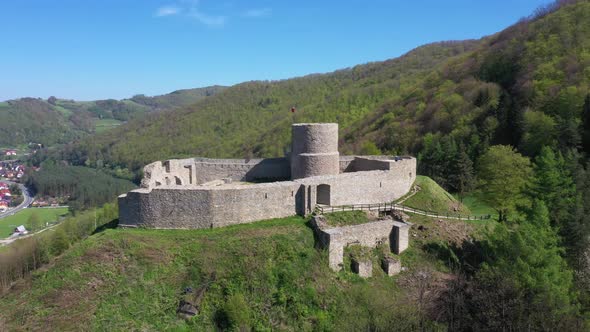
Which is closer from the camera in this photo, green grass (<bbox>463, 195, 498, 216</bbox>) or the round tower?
the round tower

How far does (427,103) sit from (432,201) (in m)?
46.1

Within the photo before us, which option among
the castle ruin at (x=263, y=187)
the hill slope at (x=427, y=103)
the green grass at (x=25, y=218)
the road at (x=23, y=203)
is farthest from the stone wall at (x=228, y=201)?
the road at (x=23, y=203)

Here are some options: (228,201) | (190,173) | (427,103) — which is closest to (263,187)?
(228,201)

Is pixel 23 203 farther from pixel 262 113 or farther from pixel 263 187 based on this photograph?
pixel 263 187

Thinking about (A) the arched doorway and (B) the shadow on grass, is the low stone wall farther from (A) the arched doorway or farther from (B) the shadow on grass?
(B) the shadow on grass

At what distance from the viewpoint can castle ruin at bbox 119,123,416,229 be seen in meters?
22.7

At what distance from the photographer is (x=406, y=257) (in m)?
23.9

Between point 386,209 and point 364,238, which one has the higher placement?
point 386,209

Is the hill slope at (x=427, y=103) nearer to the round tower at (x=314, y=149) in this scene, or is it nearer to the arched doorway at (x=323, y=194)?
the round tower at (x=314, y=149)

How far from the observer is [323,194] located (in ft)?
85.8

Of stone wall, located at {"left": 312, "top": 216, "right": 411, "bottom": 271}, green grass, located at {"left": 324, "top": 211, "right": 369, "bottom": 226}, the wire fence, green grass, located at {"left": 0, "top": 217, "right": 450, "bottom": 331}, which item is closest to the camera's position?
green grass, located at {"left": 0, "top": 217, "right": 450, "bottom": 331}

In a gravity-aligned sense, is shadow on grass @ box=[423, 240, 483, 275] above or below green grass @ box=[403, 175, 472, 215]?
below

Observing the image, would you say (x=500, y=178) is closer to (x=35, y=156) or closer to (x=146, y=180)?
(x=146, y=180)

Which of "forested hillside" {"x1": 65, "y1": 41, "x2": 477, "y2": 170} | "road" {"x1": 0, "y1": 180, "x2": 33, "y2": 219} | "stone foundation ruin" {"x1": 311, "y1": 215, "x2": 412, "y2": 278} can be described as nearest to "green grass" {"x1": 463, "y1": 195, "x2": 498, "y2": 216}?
"stone foundation ruin" {"x1": 311, "y1": 215, "x2": 412, "y2": 278}
